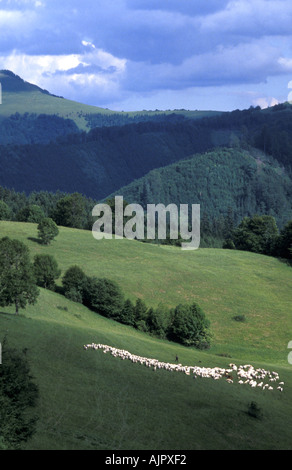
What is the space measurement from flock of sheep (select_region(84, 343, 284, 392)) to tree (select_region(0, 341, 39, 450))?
14.8 metres

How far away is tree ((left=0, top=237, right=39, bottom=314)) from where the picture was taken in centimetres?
7056

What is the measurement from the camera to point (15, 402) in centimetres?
4144

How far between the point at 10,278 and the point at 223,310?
151ft

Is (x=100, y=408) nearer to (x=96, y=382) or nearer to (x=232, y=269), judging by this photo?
(x=96, y=382)

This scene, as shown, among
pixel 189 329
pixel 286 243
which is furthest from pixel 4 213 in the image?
pixel 189 329

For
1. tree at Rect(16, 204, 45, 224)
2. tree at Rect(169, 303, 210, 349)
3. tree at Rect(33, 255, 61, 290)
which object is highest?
tree at Rect(16, 204, 45, 224)

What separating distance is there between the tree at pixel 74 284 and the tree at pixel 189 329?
15.6 metres

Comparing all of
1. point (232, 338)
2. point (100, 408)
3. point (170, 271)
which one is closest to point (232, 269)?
point (170, 271)

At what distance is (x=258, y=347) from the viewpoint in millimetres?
90938

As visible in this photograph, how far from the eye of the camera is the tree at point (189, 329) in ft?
278

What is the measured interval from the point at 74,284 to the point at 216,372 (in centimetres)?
3973

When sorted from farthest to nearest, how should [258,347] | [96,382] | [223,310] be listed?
[223,310]
[258,347]
[96,382]

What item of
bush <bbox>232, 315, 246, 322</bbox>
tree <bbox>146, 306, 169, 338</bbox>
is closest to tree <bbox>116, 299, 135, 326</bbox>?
tree <bbox>146, 306, 169, 338</bbox>

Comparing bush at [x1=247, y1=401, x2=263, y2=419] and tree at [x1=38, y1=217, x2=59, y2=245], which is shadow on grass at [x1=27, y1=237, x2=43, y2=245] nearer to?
tree at [x1=38, y1=217, x2=59, y2=245]
